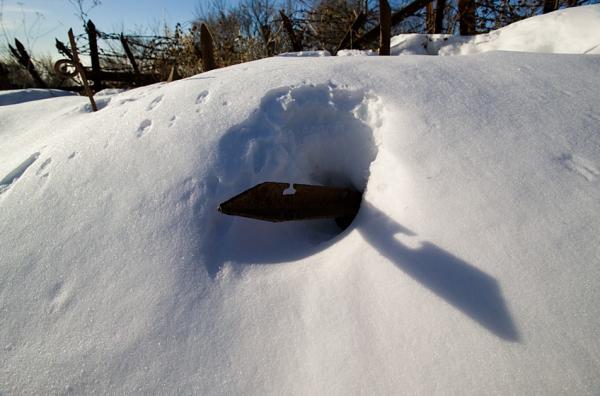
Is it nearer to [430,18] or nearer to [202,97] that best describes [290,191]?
[202,97]

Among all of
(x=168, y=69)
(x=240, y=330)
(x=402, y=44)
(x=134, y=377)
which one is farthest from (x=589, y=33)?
(x=168, y=69)

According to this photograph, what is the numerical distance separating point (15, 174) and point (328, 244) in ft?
5.04

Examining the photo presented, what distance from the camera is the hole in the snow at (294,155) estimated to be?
3.75 ft

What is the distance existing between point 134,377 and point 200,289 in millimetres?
274

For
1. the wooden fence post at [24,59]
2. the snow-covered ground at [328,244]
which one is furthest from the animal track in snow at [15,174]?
the wooden fence post at [24,59]

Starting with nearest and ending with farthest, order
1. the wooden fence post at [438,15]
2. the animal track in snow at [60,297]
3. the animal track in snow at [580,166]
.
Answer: the animal track in snow at [580,166] < the animal track in snow at [60,297] < the wooden fence post at [438,15]

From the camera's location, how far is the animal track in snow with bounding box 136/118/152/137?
1396mm

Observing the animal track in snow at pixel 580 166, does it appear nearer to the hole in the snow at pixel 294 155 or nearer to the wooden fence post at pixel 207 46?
the hole in the snow at pixel 294 155

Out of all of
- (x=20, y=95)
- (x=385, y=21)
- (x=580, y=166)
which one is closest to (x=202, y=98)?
(x=580, y=166)

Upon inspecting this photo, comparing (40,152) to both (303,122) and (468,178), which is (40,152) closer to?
(303,122)

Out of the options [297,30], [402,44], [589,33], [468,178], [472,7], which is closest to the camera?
[468,178]

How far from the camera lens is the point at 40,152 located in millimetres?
1569

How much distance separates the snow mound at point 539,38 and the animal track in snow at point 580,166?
1.42m

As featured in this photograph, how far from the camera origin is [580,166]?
909 mm
